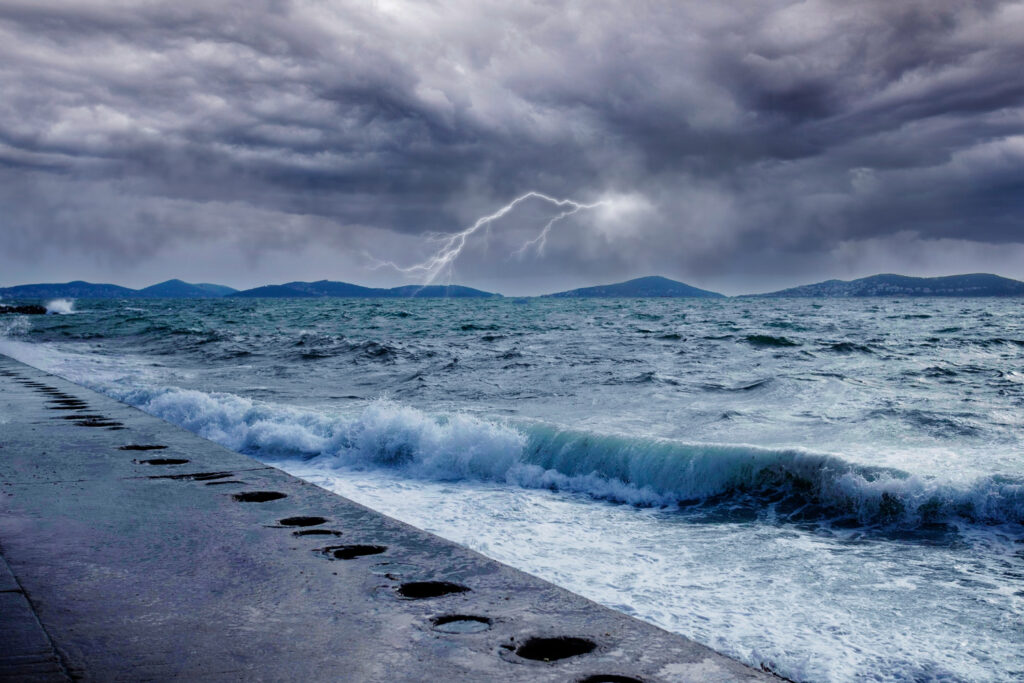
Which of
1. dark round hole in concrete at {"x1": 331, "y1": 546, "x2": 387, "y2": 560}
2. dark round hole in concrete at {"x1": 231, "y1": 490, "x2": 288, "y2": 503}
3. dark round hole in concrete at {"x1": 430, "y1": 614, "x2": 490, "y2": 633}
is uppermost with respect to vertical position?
dark round hole in concrete at {"x1": 430, "y1": 614, "x2": 490, "y2": 633}

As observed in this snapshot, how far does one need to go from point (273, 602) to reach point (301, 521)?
3.54 ft

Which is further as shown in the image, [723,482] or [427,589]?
[723,482]

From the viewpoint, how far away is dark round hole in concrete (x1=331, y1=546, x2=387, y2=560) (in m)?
3.04

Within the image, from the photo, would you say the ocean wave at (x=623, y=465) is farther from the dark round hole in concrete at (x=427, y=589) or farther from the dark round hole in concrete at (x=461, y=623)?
the dark round hole in concrete at (x=461, y=623)

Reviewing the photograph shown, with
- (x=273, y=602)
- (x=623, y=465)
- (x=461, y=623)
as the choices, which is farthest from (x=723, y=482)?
(x=273, y=602)

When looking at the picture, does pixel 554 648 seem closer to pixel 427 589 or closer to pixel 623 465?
pixel 427 589

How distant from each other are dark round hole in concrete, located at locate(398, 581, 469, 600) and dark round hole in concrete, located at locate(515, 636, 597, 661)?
49cm

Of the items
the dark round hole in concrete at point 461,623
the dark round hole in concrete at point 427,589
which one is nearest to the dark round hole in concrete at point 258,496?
the dark round hole in concrete at point 427,589

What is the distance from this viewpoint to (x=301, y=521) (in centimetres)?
358

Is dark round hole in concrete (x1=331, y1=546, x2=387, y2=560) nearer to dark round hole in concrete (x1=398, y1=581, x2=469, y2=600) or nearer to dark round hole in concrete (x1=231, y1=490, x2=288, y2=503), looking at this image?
dark round hole in concrete (x1=398, y1=581, x2=469, y2=600)

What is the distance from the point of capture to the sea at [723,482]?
136 inches

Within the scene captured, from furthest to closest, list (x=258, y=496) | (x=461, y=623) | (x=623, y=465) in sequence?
(x=623, y=465) → (x=258, y=496) → (x=461, y=623)

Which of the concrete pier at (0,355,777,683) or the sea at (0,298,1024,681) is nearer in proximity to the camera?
the concrete pier at (0,355,777,683)

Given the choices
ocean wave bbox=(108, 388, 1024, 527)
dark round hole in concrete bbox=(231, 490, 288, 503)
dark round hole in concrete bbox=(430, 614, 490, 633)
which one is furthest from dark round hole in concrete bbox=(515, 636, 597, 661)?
ocean wave bbox=(108, 388, 1024, 527)
